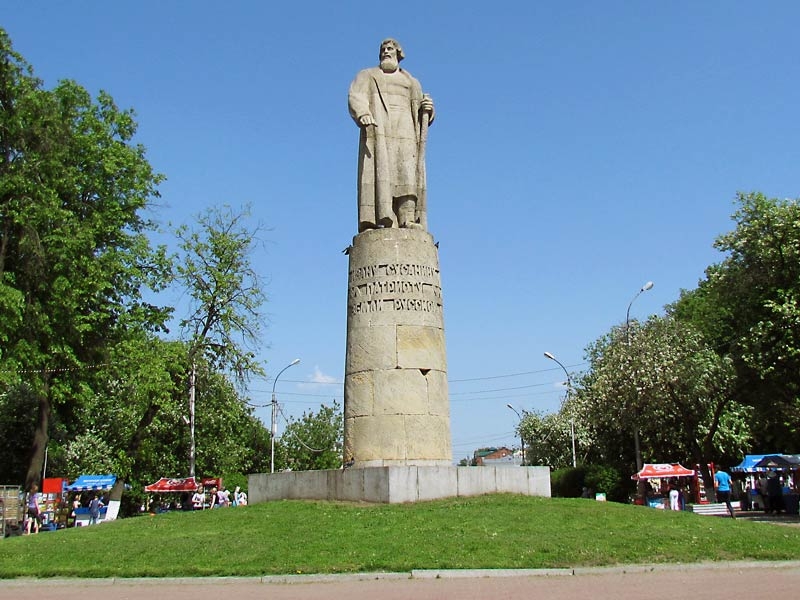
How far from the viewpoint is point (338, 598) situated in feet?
27.4

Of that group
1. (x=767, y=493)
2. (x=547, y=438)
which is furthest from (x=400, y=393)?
(x=547, y=438)

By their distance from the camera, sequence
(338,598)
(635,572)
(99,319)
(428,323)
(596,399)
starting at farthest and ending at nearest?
(596,399), (99,319), (428,323), (635,572), (338,598)

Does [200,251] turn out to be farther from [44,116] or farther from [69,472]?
[69,472]

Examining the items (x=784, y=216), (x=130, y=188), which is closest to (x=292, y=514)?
(x=130, y=188)

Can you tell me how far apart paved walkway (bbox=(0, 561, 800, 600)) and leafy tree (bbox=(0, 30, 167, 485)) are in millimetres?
12619

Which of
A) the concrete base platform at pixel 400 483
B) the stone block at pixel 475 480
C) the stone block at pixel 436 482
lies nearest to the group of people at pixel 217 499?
the concrete base platform at pixel 400 483

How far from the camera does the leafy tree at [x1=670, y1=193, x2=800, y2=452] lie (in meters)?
26.5

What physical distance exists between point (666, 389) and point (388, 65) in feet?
63.5

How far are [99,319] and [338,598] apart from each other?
1809 cm

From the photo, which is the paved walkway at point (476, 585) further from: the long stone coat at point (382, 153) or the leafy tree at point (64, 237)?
the leafy tree at point (64, 237)

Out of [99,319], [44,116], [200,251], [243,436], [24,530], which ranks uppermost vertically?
[44,116]

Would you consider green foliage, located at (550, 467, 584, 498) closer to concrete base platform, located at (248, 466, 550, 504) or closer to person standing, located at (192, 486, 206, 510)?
person standing, located at (192, 486, 206, 510)

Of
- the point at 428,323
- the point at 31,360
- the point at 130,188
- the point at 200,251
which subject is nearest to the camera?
the point at 428,323

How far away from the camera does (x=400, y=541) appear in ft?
35.6
